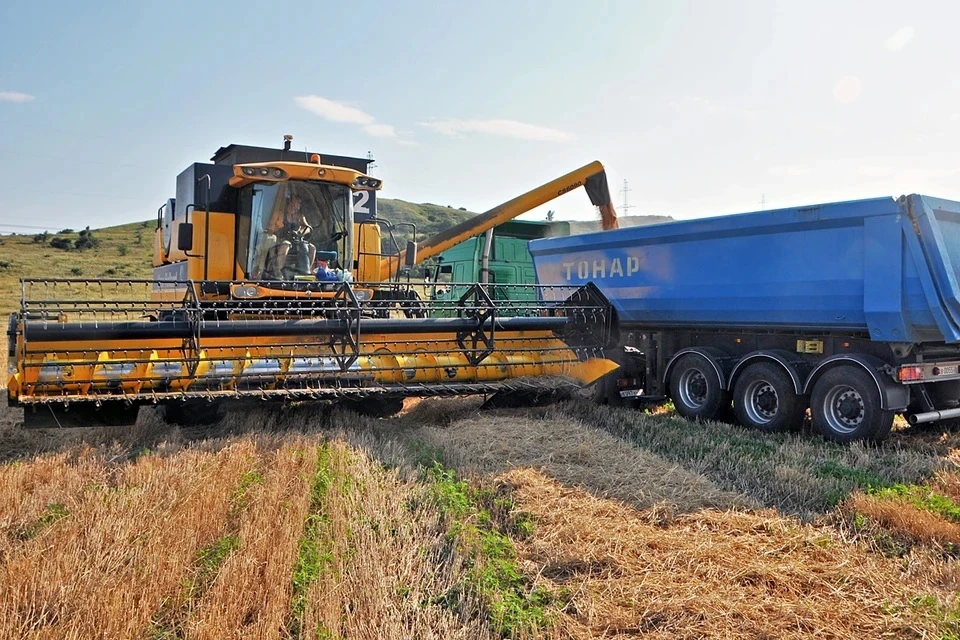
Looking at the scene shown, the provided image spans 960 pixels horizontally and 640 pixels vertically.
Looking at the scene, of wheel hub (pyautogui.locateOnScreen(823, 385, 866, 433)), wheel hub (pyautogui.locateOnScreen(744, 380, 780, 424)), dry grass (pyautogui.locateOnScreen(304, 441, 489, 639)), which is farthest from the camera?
wheel hub (pyautogui.locateOnScreen(744, 380, 780, 424))

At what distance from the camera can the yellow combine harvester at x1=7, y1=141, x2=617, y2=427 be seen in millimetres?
6090

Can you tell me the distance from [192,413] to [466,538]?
11.7 ft

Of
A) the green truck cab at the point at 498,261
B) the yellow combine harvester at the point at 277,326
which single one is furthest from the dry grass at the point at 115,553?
the green truck cab at the point at 498,261

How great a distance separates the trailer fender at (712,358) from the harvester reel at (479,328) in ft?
7.38

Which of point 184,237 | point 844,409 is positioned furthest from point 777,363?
point 184,237

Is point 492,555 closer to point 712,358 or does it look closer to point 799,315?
point 799,315

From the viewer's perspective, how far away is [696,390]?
8461mm

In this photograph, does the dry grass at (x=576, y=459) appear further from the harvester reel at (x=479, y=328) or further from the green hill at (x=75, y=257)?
the green hill at (x=75, y=257)

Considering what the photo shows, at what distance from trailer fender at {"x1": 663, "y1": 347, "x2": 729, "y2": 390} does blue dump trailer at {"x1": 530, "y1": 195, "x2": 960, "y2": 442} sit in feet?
0.05

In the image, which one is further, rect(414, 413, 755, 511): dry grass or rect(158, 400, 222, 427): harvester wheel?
rect(158, 400, 222, 427): harvester wheel

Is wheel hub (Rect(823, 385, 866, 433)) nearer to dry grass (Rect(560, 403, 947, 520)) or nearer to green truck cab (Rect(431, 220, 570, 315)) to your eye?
dry grass (Rect(560, 403, 947, 520))

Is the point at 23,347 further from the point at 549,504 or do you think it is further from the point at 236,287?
the point at 549,504

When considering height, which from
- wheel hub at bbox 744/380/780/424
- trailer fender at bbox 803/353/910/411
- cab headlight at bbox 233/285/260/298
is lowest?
wheel hub at bbox 744/380/780/424

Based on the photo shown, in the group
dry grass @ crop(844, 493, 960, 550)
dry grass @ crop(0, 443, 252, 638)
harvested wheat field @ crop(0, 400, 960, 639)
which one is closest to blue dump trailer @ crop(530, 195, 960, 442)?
harvested wheat field @ crop(0, 400, 960, 639)
